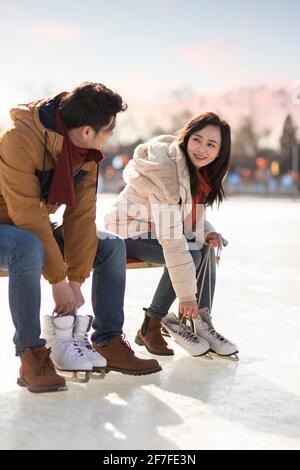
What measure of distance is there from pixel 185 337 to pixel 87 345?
58 cm

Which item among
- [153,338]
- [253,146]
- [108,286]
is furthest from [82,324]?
[253,146]

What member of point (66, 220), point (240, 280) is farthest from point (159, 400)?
point (240, 280)

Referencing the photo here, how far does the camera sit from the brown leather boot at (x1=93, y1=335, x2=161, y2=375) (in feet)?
8.26

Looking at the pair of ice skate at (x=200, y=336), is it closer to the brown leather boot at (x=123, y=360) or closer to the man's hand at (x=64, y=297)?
the brown leather boot at (x=123, y=360)

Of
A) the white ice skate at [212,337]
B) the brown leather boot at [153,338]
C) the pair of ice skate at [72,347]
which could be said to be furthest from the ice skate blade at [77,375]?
the white ice skate at [212,337]

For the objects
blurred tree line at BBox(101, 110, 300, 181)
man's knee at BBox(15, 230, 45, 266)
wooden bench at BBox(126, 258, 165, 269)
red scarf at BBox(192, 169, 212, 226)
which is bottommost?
blurred tree line at BBox(101, 110, 300, 181)

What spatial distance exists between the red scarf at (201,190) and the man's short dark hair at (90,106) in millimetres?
689

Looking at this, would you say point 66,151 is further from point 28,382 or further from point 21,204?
point 28,382

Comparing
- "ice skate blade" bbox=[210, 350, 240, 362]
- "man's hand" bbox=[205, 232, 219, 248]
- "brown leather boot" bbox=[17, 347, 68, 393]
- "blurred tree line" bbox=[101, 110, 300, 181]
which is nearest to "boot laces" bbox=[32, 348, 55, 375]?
"brown leather boot" bbox=[17, 347, 68, 393]

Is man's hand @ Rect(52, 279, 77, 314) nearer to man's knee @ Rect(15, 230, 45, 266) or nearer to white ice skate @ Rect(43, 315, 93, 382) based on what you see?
white ice skate @ Rect(43, 315, 93, 382)

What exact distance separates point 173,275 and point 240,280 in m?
2.31

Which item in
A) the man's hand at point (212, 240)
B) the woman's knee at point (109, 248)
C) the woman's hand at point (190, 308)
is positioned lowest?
the woman's hand at point (190, 308)

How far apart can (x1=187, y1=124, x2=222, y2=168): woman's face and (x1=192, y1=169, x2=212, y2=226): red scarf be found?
0.06 m

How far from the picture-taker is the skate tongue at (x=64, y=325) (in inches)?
93.0
